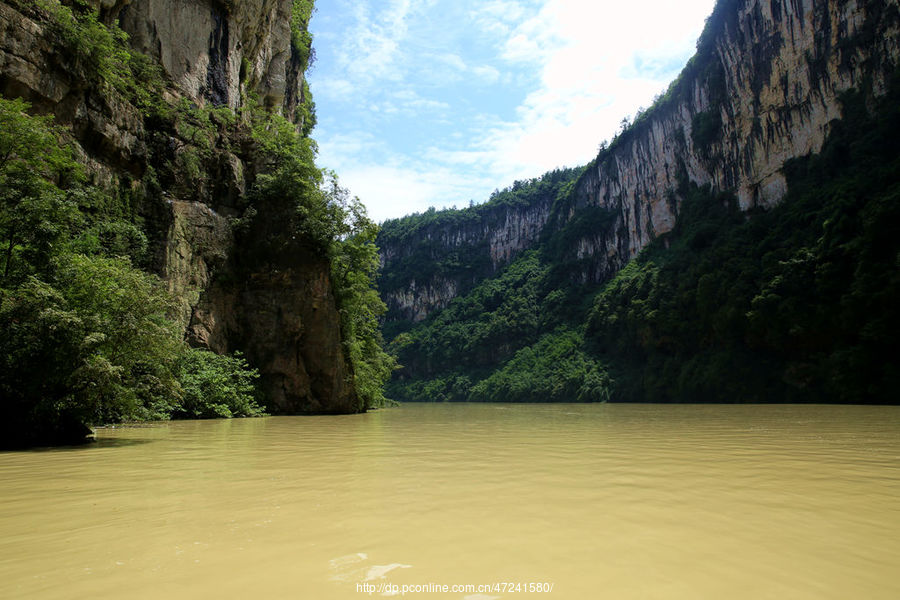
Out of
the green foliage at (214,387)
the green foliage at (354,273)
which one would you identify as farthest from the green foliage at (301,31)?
the green foliage at (214,387)

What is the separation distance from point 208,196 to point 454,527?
72.0 feet

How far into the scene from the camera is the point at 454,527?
364 cm

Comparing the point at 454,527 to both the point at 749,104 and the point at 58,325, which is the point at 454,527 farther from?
the point at 749,104

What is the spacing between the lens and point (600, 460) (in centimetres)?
702

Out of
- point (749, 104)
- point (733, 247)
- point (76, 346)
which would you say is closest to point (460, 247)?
point (749, 104)

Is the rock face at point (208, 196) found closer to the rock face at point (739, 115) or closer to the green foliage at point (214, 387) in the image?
the green foliage at point (214, 387)

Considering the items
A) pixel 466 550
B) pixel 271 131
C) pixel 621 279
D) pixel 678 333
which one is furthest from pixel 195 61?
pixel 621 279

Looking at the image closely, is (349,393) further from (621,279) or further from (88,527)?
(621,279)

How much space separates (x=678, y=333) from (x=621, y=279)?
782 inches

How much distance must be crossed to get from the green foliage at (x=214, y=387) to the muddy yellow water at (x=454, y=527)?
10999mm

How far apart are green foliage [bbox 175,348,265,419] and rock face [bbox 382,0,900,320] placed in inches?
1963

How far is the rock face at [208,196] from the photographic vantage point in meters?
17.8

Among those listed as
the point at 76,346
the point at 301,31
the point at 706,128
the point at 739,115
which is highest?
the point at 706,128

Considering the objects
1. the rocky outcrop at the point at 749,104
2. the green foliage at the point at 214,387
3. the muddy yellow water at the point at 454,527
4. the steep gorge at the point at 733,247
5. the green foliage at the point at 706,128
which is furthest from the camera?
the green foliage at the point at 706,128
